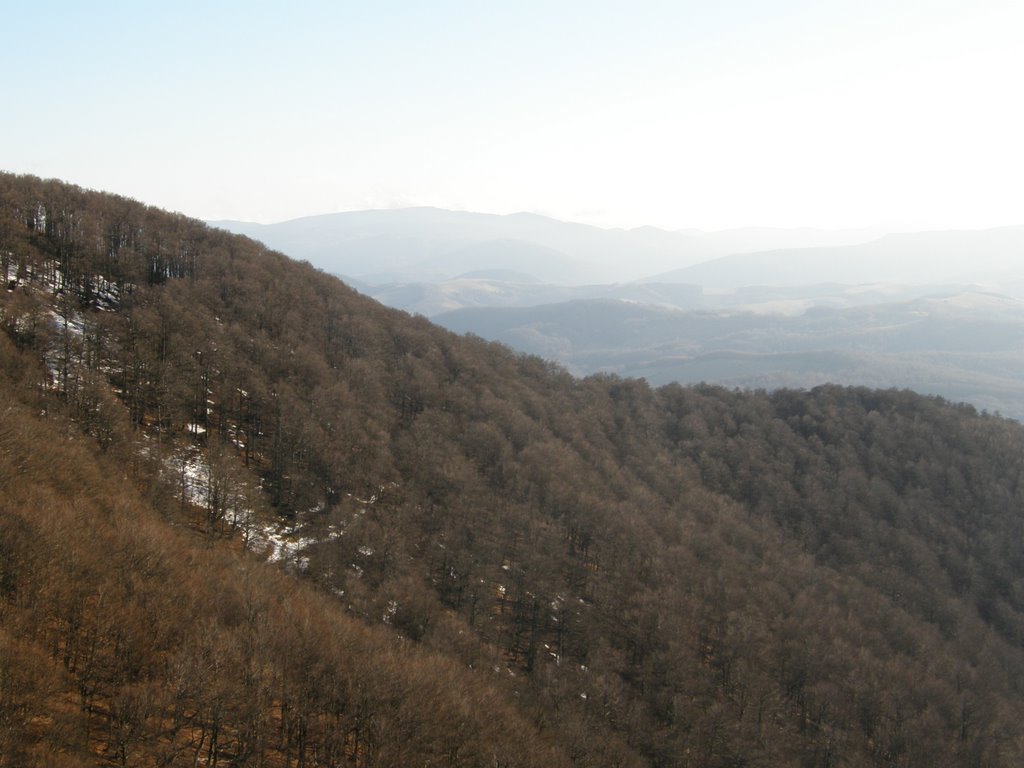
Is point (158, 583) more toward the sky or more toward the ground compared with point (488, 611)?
more toward the sky

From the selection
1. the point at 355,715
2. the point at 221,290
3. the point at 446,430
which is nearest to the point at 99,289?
the point at 221,290

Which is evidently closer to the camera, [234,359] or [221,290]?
[234,359]

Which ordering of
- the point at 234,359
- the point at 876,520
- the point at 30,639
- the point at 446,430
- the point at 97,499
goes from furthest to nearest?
the point at 876,520, the point at 446,430, the point at 234,359, the point at 97,499, the point at 30,639

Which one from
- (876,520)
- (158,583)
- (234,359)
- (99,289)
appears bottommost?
(876,520)

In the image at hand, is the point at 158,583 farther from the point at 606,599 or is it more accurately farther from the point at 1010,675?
the point at 1010,675

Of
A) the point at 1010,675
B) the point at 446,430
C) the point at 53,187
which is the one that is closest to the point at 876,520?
the point at 1010,675

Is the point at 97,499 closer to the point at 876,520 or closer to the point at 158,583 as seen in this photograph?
the point at 158,583

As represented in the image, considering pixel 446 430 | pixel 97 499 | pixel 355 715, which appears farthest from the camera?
pixel 446 430
